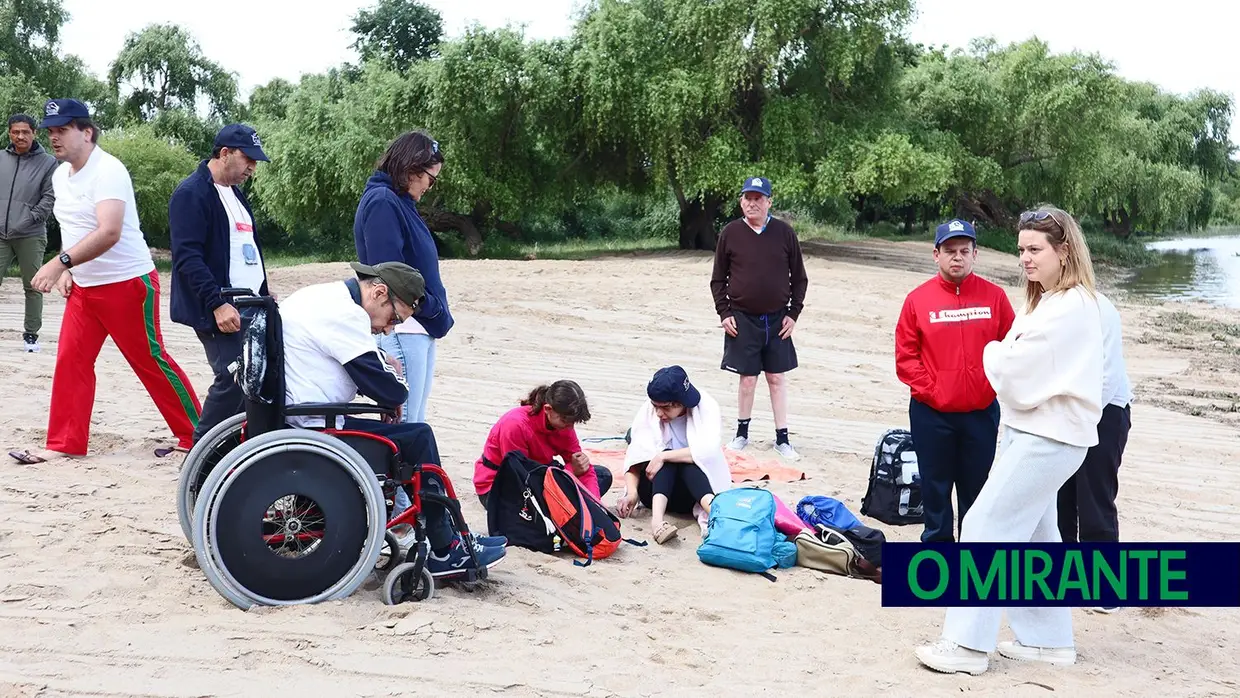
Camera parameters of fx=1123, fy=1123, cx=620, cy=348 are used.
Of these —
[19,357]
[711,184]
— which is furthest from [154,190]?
Result: [19,357]

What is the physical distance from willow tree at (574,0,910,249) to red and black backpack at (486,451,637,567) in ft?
63.5

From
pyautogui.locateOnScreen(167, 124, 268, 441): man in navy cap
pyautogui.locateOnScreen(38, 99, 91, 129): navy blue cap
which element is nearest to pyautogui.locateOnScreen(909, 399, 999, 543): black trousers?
pyautogui.locateOnScreen(167, 124, 268, 441): man in navy cap

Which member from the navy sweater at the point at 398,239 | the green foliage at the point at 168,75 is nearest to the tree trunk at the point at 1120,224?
the green foliage at the point at 168,75

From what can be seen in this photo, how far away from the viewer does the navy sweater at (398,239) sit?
5.14 meters

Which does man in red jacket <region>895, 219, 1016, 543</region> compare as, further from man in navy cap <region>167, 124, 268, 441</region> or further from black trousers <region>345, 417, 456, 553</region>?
man in navy cap <region>167, 124, 268, 441</region>

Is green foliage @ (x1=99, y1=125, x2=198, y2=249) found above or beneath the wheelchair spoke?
above

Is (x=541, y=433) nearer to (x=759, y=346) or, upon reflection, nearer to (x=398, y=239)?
(x=398, y=239)

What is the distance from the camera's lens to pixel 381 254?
5.14 metres

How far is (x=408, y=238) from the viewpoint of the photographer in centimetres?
525

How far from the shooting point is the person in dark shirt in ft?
24.7

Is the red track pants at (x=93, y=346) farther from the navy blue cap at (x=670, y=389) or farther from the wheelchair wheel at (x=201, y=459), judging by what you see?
the navy blue cap at (x=670, y=389)

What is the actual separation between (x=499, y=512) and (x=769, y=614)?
4.63 feet

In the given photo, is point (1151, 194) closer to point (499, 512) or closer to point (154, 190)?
point (154, 190)

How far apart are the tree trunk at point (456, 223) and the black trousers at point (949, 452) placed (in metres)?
23.9
